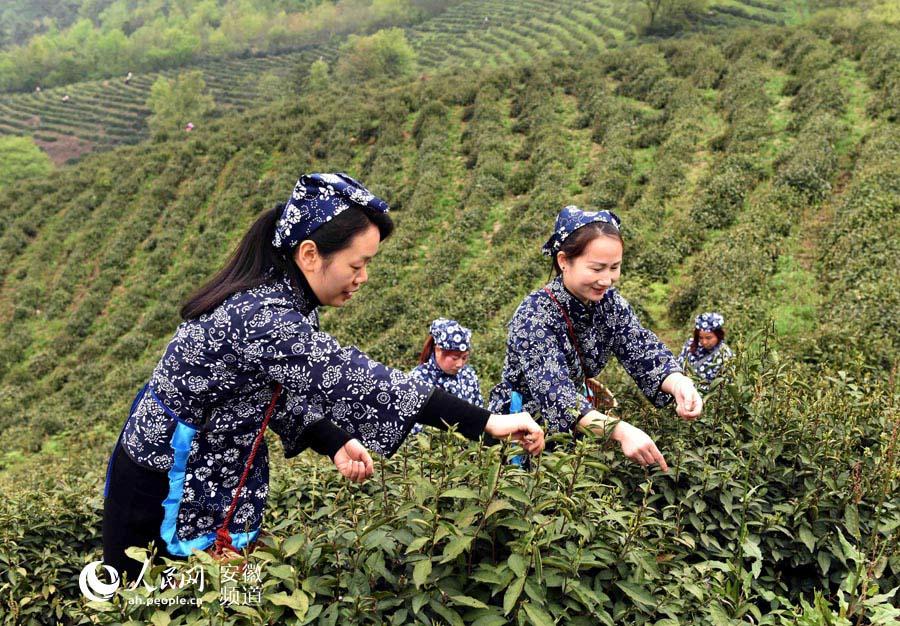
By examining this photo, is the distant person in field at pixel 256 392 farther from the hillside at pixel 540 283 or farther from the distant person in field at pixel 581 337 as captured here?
the distant person in field at pixel 581 337

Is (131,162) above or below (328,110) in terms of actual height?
below

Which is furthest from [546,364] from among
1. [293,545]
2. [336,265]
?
[293,545]

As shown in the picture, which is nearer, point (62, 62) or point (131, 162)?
point (131, 162)

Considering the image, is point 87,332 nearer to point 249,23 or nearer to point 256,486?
point 256,486

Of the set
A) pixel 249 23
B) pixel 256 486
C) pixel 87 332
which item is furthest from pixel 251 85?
pixel 256 486

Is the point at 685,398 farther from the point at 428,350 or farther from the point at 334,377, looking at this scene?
the point at 428,350

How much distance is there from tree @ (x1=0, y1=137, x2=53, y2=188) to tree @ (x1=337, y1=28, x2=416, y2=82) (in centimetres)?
2966

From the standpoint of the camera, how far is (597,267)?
2686 mm

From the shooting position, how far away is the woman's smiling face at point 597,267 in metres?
2.68

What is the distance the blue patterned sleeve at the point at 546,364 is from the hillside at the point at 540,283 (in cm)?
25

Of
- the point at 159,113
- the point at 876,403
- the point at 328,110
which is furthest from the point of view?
the point at 159,113

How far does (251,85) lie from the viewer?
77938mm

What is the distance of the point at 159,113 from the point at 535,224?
61.5 meters

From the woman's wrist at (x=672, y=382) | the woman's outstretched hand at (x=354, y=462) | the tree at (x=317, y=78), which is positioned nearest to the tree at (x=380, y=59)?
the tree at (x=317, y=78)
